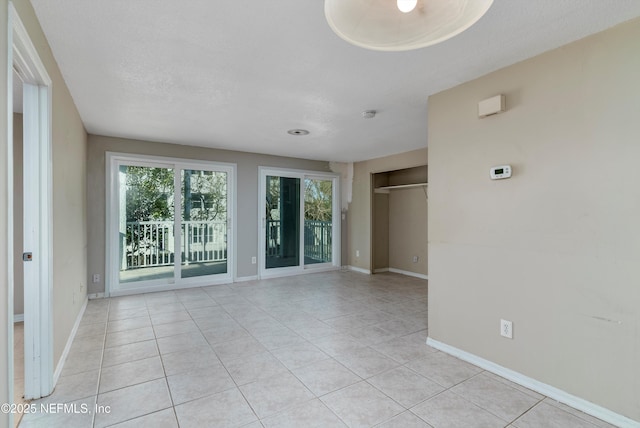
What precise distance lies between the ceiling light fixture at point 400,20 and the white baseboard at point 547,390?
2.20 m

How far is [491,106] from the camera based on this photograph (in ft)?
7.28

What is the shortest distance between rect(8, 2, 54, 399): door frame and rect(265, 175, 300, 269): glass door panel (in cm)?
362

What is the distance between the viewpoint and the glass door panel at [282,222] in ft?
18.0

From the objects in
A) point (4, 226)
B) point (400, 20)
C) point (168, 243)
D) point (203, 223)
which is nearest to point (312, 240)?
point (203, 223)

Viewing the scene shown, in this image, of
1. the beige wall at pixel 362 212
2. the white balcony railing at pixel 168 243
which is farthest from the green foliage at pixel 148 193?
the beige wall at pixel 362 212

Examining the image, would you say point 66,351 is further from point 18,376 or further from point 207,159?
point 207,159

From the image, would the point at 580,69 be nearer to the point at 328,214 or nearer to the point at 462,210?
the point at 462,210

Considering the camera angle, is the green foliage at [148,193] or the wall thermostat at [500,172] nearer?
the wall thermostat at [500,172]

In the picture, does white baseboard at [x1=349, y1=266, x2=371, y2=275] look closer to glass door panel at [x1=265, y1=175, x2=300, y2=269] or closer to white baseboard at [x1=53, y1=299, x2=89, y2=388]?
glass door panel at [x1=265, y1=175, x2=300, y2=269]

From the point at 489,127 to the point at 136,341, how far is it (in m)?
3.47

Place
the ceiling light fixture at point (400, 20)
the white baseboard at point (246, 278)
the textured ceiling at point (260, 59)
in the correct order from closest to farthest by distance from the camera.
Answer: the ceiling light fixture at point (400, 20), the textured ceiling at point (260, 59), the white baseboard at point (246, 278)

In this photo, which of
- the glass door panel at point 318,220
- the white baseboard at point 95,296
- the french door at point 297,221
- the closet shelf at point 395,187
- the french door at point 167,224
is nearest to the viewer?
the white baseboard at point 95,296

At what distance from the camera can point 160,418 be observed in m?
1.74

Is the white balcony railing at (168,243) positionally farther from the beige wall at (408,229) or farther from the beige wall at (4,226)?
the beige wall at (4,226)
